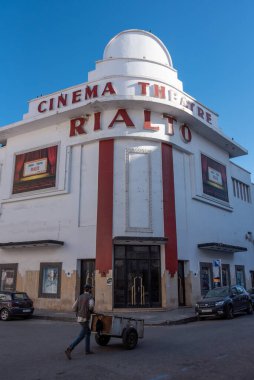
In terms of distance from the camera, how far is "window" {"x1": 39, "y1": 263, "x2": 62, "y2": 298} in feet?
73.6

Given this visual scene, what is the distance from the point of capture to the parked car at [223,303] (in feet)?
54.0

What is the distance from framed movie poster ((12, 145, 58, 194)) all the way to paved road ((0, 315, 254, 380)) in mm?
14318

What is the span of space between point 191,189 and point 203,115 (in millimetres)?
6389

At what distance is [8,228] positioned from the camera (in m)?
25.8

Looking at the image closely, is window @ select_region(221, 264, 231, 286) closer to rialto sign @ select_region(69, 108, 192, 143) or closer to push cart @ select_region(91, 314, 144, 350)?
rialto sign @ select_region(69, 108, 192, 143)

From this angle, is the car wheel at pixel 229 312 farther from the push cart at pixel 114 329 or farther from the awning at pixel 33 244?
the awning at pixel 33 244

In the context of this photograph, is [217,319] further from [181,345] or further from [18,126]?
[18,126]

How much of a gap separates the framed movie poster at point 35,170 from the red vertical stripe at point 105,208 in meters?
4.02

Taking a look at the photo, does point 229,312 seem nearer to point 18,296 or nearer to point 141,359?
point 141,359

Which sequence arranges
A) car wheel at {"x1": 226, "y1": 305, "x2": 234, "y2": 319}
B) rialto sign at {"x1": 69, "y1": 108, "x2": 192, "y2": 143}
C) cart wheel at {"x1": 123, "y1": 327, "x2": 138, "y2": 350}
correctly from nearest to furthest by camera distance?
1. cart wheel at {"x1": 123, "y1": 327, "x2": 138, "y2": 350}
2. car wheel at {"x1": 226, "y1": 305, "x2": 234, "y2": 319}
3. rialto sign at {"x1": 69, "y1": 108, "x2": 192, "y2": 143}

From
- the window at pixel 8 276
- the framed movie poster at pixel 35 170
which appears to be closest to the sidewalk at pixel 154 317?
the window at pixel 8 276

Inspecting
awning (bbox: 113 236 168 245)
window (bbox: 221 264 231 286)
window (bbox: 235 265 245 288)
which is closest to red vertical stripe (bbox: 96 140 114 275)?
awning (bbox: 113 236 168 245)

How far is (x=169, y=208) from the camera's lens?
22734 mm

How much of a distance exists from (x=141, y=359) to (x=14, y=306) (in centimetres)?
1109
